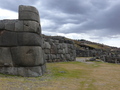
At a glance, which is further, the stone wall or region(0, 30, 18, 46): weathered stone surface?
the stone wall

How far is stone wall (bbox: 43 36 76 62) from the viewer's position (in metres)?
18.5

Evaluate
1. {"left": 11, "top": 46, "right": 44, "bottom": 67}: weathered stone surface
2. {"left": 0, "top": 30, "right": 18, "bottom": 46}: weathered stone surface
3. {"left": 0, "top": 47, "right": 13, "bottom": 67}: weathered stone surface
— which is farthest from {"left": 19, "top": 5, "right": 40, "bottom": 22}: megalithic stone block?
{"left": 0, "top": 47, "right": 13, "bottom": 67}: weathered stone surface

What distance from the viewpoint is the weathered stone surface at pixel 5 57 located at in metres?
8.93

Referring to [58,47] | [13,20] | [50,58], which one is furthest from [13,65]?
[58,47]

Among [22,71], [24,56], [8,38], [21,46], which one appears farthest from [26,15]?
Result: [22,71]

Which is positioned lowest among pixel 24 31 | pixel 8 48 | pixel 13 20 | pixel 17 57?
→ pixel 17 57

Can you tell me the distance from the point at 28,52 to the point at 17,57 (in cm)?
78

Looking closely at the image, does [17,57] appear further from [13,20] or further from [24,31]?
[13,20]

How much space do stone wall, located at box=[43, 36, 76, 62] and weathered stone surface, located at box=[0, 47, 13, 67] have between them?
889cm

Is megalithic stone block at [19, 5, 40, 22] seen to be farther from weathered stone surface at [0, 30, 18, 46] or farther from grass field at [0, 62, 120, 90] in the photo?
grass field at [0, 62, 120, 90]

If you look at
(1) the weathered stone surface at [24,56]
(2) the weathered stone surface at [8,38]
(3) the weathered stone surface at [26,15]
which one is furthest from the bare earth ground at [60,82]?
(3) the weathered stone surface at [26,15]

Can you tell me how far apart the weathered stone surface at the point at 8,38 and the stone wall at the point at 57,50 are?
349 inches

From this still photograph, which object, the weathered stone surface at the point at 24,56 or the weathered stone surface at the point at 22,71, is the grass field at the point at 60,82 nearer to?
the weathered stone surface at the point at 22,71

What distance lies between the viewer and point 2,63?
29.5 ft
